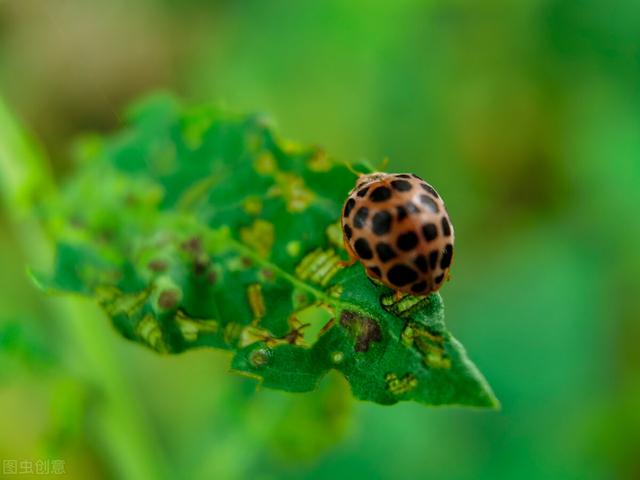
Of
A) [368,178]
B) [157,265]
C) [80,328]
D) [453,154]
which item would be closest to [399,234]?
[368,178]

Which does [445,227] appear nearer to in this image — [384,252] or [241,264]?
[384,252]

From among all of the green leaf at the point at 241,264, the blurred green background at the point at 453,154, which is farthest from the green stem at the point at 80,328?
the blurred green background at the point at 453,154

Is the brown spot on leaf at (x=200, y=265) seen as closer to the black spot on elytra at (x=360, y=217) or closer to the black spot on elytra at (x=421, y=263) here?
the black spot on elytra at (x=360, y=217)

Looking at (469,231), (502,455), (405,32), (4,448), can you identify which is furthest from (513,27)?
(4,448)

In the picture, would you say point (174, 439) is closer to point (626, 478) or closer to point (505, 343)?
point (505, 343)

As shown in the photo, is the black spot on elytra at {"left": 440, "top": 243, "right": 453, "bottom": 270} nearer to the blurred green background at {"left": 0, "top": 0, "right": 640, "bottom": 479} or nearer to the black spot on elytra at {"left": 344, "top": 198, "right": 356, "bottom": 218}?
the black spot on elytra at {"left": 344, "top": 198, "right": 356, "bottom": 218}

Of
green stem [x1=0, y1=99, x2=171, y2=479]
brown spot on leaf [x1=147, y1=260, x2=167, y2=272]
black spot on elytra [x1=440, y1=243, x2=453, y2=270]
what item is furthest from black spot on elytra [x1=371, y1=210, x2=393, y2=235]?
green stem [x1=0, y1=99, x2=171, y2=479]

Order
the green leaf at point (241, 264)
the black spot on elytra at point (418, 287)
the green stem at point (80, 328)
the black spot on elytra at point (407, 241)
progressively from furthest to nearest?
the green stem at point (80, 328) → the black spot on elytra at point (407, 241) → the black spot on elytra at point (418, 287) → the green leaf at point (241, 264)
